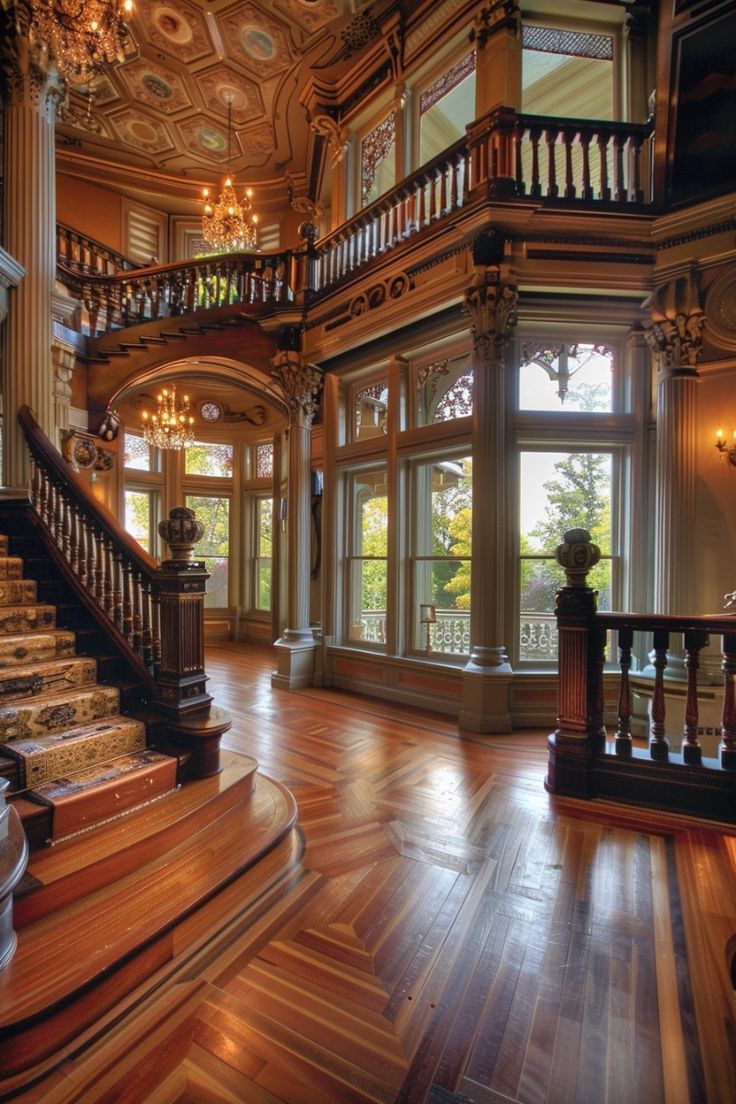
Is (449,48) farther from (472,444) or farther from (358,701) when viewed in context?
(358,701)

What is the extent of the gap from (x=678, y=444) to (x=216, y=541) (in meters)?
7.06

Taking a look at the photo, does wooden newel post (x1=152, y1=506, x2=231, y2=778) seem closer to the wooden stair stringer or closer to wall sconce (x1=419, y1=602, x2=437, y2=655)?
the wooden stair stringer

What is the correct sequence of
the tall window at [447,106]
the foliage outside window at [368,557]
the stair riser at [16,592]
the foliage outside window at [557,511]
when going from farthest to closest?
the foliage outside window at [368,557] < the tall window at [447,106] < the foliage outside window at [557,511] < the stair riser at [16,592]

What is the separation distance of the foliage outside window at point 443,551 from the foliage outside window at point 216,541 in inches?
193

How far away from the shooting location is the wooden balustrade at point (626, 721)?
2447 millimetres

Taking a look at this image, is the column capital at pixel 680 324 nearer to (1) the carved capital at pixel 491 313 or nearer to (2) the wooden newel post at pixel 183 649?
(1) the carved capital at pixel 491 313

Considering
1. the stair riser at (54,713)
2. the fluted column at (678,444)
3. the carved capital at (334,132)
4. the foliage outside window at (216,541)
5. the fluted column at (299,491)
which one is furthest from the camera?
the foliage outside window at (216,541)

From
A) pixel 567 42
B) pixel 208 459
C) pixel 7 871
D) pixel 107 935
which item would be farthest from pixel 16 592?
pixel 567 42

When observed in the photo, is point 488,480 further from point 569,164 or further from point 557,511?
point 569,164

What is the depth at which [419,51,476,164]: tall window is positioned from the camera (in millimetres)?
4742

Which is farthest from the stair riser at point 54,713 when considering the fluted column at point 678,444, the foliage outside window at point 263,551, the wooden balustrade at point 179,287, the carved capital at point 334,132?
the carved capital at point 334,132

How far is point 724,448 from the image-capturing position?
3.62 meters

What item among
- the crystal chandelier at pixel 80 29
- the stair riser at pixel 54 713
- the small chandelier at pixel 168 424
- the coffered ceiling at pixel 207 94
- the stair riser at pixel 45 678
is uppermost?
the coffered ceiling at pixel 207 94

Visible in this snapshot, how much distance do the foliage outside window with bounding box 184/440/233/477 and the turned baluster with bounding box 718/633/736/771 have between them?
7.74m
